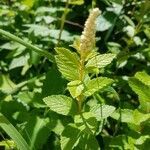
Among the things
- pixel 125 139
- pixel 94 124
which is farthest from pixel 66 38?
pixel 94 124

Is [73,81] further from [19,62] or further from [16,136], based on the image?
[19,62]

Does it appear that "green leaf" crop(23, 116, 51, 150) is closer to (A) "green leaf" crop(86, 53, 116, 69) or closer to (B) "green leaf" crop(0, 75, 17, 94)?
(A) "green leaf" crop(86, 53, 116, 69)

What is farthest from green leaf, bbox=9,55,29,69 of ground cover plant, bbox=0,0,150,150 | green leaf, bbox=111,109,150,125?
green leaf, bbox=111,109,150,125

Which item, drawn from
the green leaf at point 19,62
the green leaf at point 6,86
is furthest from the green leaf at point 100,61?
the green leaf at point 19,62

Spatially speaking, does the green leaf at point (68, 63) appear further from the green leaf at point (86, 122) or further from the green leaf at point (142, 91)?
the green leaf at point (142, 91)

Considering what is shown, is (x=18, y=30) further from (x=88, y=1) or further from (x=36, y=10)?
(x=88, y=1)

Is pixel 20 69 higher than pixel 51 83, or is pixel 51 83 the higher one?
pixel 51 83

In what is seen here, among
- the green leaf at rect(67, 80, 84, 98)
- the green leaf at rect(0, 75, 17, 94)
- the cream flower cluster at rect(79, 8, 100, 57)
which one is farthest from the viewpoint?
the green leaf at rect(0, 75, 17, 94)
